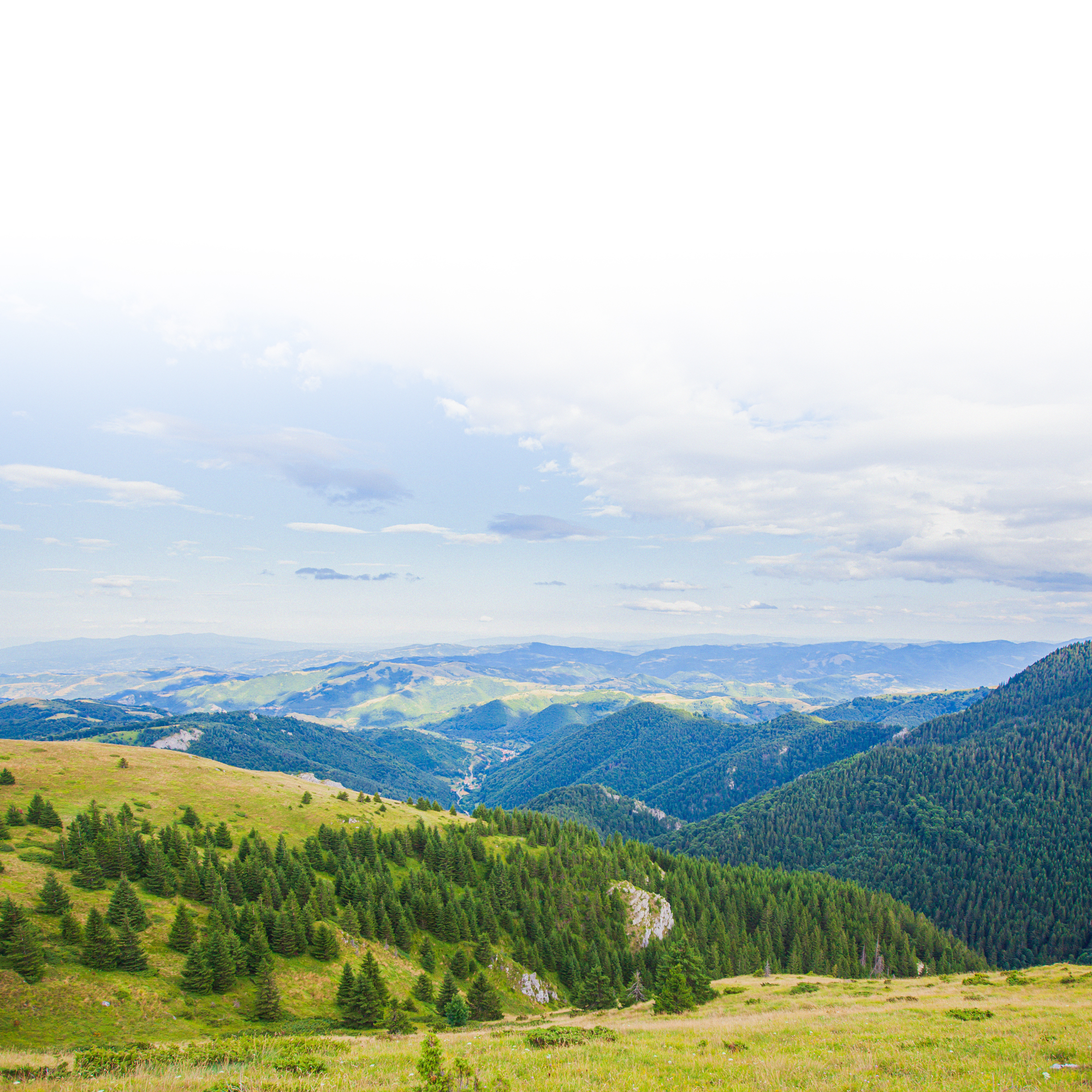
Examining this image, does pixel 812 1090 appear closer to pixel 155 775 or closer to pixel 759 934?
pixel 155 775

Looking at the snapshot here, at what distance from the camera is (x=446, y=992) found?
71.9 m

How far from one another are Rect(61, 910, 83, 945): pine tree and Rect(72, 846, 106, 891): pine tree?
11.3 meters

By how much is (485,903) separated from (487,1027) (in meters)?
55.8

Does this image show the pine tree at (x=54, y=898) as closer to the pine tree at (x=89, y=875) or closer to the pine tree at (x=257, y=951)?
the pine tree at (x=89, y=875)

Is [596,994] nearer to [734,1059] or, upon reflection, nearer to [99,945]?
[99,945]

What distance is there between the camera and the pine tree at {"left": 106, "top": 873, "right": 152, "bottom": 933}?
60062mm

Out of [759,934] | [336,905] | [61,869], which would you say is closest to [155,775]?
[61,869]

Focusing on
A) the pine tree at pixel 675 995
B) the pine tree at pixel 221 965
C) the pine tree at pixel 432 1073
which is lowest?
the pine tree at pixel 675 995

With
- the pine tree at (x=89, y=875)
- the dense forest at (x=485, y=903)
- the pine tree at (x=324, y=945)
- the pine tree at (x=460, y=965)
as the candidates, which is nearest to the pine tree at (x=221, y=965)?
the dense forest at (x=485, y=903)

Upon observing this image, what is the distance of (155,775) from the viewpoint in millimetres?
111688

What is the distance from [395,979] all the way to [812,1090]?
7603cm

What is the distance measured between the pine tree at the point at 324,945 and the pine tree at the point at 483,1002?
67.4 ft

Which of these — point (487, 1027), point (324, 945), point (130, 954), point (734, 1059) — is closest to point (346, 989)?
point (324, 945)

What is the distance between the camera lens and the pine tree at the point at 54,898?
59.2 metres
